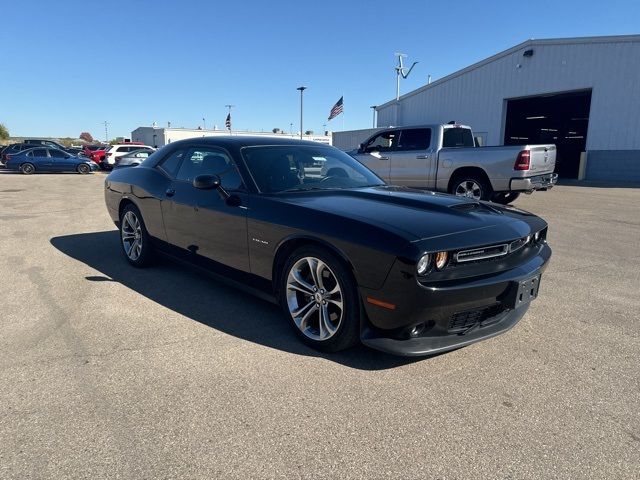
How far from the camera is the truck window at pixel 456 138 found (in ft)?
34.4

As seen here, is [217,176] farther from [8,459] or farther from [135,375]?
[8,459]

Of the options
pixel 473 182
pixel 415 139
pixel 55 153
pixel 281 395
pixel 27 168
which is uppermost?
pixel 415 139

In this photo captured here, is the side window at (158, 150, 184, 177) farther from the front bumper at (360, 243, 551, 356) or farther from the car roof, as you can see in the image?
the front bumper at (360, 243, 551, 356)

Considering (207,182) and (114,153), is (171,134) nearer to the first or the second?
(114,153)

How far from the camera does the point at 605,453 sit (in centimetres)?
217

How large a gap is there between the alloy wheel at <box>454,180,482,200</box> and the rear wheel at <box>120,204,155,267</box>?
6.72m

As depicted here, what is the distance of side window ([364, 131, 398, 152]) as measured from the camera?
36.6 feet

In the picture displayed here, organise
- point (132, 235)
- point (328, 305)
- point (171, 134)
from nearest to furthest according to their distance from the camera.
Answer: point (328, 305)
point (132, 235)
point (171, 134)

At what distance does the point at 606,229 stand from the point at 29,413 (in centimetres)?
877

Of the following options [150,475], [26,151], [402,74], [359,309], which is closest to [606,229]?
[359,309]

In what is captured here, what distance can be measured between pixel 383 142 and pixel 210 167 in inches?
307

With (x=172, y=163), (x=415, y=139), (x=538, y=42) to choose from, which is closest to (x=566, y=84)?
(x=538, y=42)

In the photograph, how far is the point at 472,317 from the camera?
9.46 ft

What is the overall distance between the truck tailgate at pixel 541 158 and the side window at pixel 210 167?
6.92 metres
